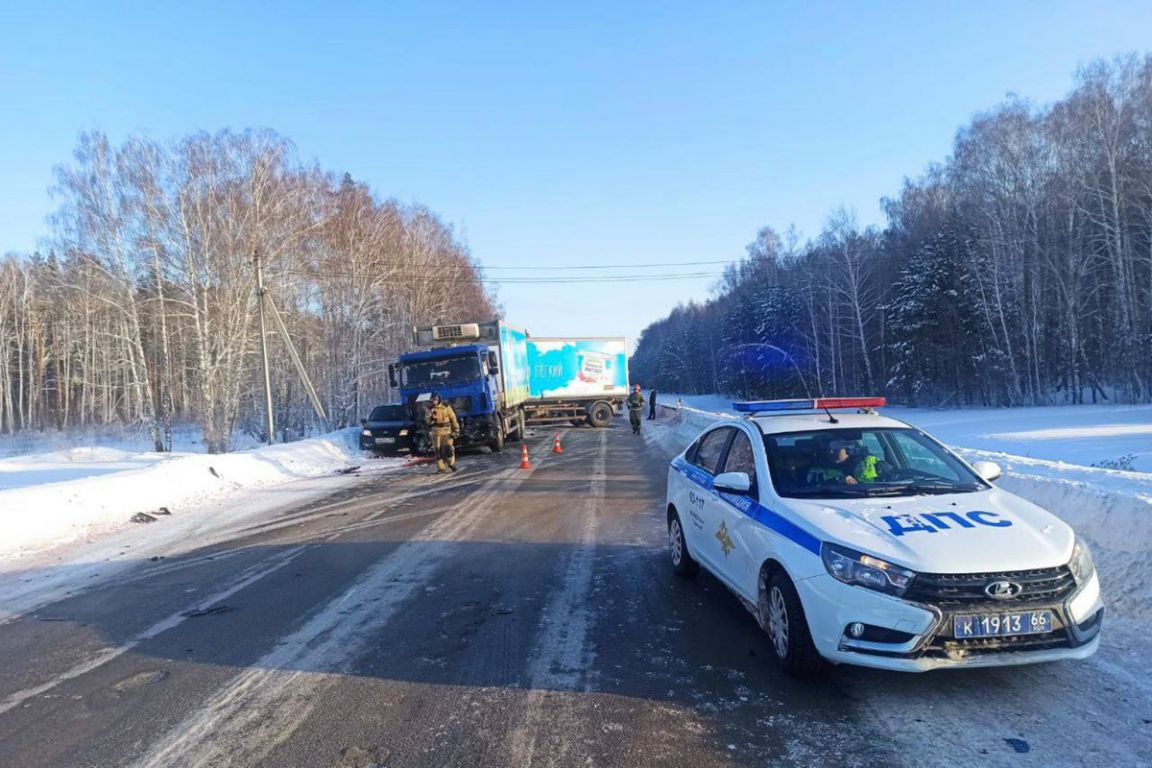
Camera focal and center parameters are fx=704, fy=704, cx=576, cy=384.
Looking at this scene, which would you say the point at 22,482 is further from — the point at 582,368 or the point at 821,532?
the point at 821,532

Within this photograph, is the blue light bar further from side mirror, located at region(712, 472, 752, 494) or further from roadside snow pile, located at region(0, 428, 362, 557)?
roadside snow pile, located at region(0, 428, 362, 557)

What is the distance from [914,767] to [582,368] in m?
29.0

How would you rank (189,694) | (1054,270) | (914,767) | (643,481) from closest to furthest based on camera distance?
1. (914,767)
2. (189,694)
3. (643,481)
4. (1054,270)

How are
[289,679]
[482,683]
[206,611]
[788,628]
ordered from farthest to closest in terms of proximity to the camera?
[206,611] < [289,679] < [482,683] < [788,628]

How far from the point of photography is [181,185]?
1101 inches

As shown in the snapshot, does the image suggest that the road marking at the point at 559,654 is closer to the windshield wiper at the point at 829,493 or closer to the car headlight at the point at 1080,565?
the windshield wiper at the point at 829,493

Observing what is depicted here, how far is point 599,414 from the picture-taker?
32469mm

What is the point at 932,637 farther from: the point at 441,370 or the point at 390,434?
the point at 390,434

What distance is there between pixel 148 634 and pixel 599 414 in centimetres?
2736

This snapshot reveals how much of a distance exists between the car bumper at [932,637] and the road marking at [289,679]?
9.81 ft

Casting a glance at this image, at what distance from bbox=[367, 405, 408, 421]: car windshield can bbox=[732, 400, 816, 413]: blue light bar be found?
16.9m

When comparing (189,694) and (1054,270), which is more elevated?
(1054,270)

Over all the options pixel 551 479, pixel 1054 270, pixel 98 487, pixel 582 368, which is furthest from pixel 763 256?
pixel 98 487

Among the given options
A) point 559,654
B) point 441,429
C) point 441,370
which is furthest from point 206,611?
point 441,370
